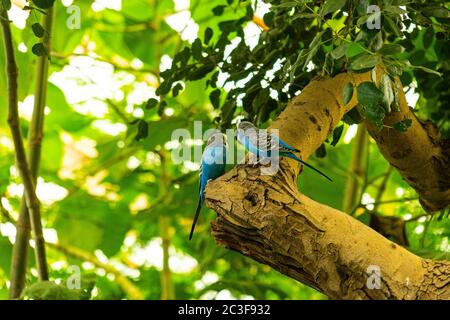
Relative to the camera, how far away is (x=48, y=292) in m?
1.04

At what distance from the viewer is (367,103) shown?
81 centimetres

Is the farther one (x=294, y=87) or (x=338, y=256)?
(x=294, y=87)

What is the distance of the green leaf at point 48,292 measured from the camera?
3.40 ft

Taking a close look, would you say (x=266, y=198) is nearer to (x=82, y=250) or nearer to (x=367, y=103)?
(x=367, y=103)

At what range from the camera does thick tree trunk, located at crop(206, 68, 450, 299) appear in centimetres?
79

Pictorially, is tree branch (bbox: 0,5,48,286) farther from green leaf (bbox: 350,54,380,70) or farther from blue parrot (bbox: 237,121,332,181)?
green leaf (bbox: 350,54,380,70)

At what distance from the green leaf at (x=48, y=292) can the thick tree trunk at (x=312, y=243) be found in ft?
0.96

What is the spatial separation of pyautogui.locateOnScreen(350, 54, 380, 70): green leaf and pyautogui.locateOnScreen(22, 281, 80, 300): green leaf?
52cm

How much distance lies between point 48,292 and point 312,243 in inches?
16.1

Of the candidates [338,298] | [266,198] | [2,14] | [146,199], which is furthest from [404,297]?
[146,199]

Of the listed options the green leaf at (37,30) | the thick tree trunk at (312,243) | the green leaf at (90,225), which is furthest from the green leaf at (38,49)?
the green leaf at (90,225)

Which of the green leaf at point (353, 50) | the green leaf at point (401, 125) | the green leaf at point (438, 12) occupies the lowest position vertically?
the green leaf at point (353, 50)

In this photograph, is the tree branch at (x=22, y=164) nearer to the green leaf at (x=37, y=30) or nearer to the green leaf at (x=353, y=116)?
the green leaf at (x=37, y=30)
